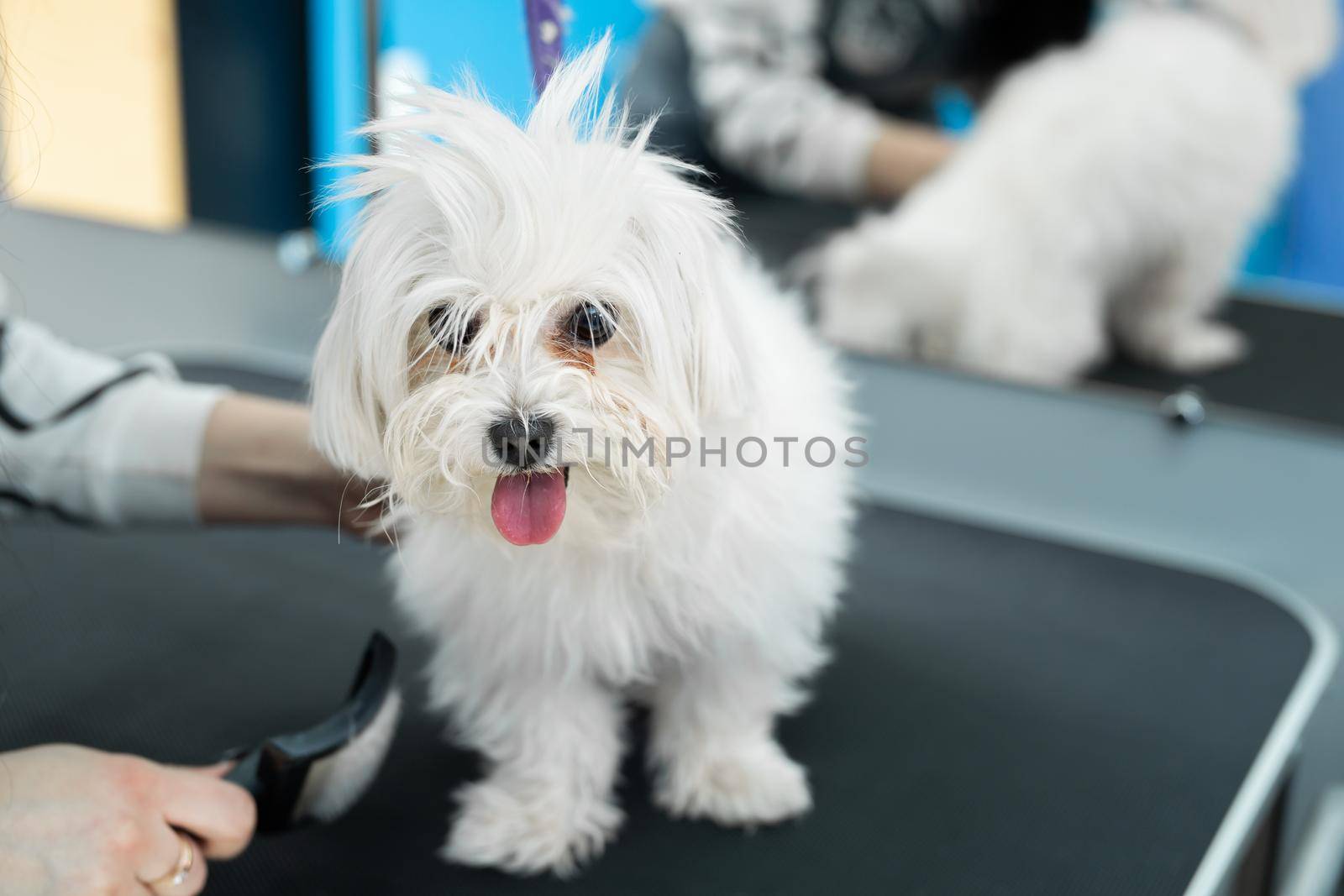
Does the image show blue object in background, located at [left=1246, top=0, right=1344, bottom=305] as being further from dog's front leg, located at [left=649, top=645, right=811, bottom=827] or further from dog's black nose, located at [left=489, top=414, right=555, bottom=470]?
dog's black nose, located at [left=489, top=414, right=555, bottom=470]

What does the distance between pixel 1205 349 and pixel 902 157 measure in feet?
1.09

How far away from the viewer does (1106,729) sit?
75 cm

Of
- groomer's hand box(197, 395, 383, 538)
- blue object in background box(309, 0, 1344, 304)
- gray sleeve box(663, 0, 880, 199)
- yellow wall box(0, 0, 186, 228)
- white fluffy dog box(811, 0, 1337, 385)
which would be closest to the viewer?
groomer's hand box(197, 395, 383, 538)

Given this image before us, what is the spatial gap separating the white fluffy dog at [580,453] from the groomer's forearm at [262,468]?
0.41 ft

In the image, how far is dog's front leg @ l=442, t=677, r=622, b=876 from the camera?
2.07 ft

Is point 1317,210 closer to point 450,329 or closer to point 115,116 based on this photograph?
point 450,329

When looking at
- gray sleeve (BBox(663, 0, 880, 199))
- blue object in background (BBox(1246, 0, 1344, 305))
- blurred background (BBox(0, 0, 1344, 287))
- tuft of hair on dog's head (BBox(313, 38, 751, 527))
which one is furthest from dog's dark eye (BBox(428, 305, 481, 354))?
blue object in background (BBox(1246, 0, 1344, 305))

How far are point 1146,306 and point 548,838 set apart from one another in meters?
0.69

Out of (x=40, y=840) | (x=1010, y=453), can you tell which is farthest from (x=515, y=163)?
(x=1010, y=453)

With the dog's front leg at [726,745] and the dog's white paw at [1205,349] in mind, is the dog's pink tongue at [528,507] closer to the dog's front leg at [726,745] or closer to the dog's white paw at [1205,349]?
the dog's front leg at [726,745]

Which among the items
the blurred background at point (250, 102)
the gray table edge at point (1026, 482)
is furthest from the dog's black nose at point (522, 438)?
the gray table edge at point (1026, 482)

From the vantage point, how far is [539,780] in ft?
2.18

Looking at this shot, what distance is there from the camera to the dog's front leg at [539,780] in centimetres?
63

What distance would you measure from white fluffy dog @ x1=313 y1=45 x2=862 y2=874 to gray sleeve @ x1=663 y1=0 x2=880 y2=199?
402 millimetres
